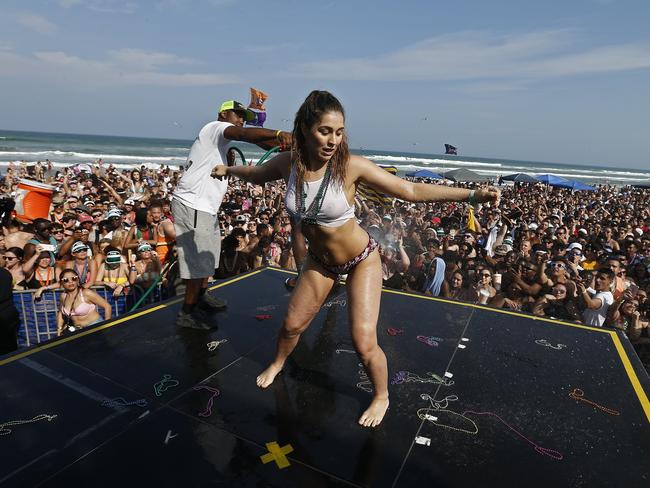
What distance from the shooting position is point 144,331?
369 cm

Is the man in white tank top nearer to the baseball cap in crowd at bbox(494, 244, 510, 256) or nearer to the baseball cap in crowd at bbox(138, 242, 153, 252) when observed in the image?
the baseball cap in crowd at bbox(138, 242, 153, 252)

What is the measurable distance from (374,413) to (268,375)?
0.84 meters

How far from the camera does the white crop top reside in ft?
7.75

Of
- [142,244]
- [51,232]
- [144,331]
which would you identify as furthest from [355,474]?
[51,232]

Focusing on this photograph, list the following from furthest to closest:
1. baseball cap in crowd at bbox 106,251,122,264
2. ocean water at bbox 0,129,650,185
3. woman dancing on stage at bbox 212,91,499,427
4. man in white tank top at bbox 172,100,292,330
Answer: ocean water at bbox 0,129,650,185 → baseball cap in crowd at bbox 106,251,122,264 → man in white tank top at bbox 172,100,292,330 → woman dancing on stage at bbox 212,91,499,427

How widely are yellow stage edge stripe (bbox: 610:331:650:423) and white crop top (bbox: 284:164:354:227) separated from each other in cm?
256

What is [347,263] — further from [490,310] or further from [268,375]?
[490,310]

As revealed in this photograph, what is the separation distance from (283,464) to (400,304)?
280cm

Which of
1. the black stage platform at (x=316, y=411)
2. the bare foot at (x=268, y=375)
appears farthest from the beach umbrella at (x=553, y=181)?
the bare foot at (x=268, y=375)

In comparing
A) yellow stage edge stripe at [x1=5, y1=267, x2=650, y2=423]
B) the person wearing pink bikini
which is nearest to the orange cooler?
the person wearing pink bikini

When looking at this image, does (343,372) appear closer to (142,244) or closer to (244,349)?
(244,349)

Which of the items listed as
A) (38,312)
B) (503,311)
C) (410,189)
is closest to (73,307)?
(38,312)

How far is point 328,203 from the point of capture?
2.36 m

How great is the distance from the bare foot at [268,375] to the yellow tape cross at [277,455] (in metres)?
0.61
